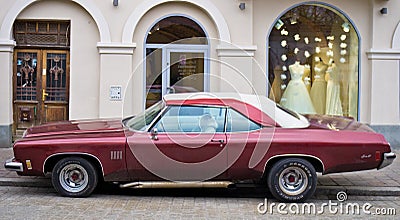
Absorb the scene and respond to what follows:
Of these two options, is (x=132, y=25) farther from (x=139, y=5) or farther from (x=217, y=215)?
(x=217, y=215)

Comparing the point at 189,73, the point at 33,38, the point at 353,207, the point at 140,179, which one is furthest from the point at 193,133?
the point at 33,38

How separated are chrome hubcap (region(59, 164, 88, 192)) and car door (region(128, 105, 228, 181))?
0.69 metres

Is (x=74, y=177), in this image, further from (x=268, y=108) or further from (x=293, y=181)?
(x=293, y=181)

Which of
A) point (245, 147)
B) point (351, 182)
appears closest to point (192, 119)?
point (245, 147)

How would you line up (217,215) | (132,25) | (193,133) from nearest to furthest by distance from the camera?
1. (217,215)
2. (193,133)
3. (132,25)

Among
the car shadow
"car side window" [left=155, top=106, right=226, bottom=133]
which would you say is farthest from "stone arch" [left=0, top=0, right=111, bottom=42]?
"car side window" [left=155, top=106, right=226, bottom=133]

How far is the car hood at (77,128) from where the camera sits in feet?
25.5

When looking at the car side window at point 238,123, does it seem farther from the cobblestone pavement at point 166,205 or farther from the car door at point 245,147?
the cobblestone pavement at point 166,205

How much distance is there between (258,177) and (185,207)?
1.08 meters

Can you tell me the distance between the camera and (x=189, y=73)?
12148 millimetres

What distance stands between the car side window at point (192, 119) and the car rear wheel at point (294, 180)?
94 centimetres

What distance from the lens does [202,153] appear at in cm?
743

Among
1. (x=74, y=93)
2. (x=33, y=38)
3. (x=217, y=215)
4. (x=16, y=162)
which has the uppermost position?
(x=33, y=38)

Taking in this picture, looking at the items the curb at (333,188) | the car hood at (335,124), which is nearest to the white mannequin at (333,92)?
the car hood at (335,124)
